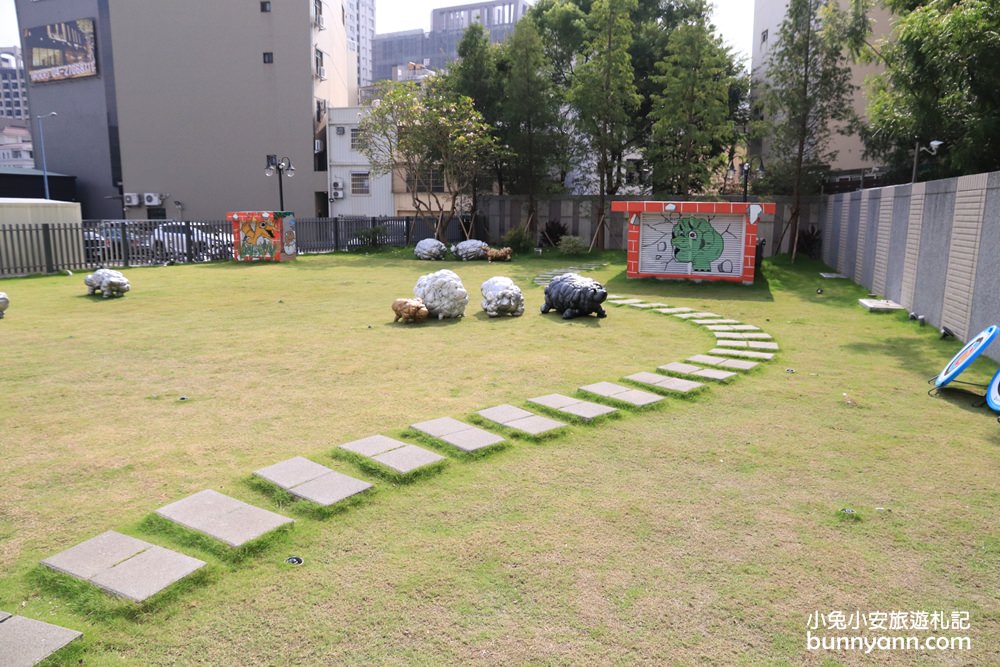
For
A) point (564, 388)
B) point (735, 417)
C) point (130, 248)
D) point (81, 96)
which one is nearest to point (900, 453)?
point (735, 417)

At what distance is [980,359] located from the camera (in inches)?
276

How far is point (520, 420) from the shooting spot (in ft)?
16.3

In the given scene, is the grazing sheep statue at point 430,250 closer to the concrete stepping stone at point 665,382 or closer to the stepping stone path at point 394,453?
the concrete stepping stone at point 665,382

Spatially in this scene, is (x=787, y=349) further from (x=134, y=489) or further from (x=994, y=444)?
(x=134, y=489)

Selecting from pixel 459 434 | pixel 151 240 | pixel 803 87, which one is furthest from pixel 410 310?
pixel 803 87

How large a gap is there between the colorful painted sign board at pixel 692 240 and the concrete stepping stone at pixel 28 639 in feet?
42.0

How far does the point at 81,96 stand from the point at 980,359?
4282cm

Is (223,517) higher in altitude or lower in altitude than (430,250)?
lower

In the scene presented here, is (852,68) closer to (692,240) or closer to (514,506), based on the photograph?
(692,240)

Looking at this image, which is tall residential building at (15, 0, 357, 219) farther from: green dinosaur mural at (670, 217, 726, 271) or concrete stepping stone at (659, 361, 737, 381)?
concrete stepping stone at (659, 361, 737, 381)

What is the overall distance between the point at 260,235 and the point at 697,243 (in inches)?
493

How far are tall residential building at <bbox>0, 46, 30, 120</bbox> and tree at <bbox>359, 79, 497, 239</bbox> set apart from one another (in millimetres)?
116771

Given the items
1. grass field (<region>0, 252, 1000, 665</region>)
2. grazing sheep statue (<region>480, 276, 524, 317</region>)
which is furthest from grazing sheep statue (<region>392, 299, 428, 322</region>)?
grass field (<region>0, 252, 1000, 665</region>)

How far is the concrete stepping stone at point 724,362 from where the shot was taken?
6.81 meters
